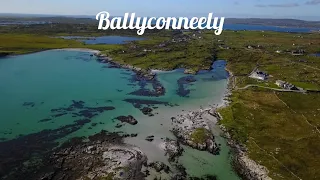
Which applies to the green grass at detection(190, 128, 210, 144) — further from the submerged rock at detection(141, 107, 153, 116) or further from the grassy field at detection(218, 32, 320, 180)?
the submerged rock at detection(141, 107, 153, 116)

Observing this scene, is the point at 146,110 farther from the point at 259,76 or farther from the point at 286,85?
the point at 259,76

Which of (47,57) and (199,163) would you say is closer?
(199,163)

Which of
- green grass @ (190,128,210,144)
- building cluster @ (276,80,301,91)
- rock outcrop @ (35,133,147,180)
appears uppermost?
building cluster @ (276,80,301,91)

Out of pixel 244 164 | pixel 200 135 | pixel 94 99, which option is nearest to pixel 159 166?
pixel 200 135

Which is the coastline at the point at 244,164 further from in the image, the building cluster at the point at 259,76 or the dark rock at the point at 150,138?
the building cluster at the point at 259,76

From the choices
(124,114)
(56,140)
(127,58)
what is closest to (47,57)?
(127,58)

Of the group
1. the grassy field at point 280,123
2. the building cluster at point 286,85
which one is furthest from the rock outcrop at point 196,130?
the building cluster at point 286,85

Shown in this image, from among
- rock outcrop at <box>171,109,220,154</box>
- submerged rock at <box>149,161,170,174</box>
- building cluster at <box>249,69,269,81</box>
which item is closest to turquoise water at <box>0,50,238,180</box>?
rock outcrop at <box>171,109,220,154</box>

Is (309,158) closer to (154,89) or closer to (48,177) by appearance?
(48,177)
